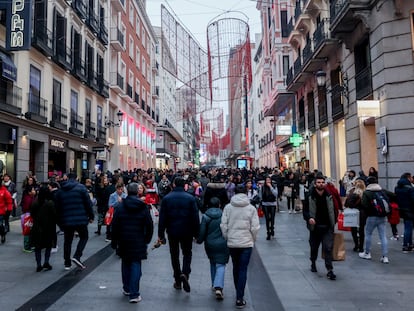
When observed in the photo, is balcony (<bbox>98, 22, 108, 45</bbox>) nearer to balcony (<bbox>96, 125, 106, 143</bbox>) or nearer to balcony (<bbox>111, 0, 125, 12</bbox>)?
balcony (<bbox>111, 0, 125, 12</bbox>)

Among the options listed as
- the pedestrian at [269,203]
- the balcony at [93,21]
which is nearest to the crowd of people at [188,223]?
the pedestrian at [269,203]

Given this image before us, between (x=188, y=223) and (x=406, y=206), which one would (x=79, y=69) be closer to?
(x=188, y=223)

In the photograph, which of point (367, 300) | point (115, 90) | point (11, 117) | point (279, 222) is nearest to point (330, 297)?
point (367, 300)

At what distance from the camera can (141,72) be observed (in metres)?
42.5

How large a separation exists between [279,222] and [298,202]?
10.8 feet

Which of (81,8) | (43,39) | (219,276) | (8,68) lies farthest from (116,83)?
(219,276)

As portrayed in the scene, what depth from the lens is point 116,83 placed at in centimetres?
3112

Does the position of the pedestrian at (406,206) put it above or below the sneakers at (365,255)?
above

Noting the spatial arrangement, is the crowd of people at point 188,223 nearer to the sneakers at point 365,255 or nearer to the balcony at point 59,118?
the sneakers at point 365,255

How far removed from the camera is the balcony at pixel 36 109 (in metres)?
16.8

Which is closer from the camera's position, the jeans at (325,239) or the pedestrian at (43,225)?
the jeans at (325,239)

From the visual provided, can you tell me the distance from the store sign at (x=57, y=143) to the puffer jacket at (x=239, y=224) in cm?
1649

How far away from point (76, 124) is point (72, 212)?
56.4ft

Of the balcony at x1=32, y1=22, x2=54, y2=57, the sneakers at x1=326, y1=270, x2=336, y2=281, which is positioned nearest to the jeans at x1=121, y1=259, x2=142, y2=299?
the sneakers at x1=326, y1=270, x2=336, y2=281
